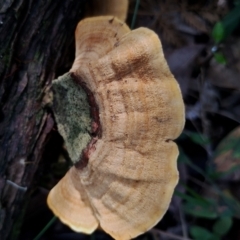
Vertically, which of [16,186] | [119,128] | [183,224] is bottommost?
[183,224]

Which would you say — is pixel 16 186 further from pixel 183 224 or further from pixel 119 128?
pixel 183 224

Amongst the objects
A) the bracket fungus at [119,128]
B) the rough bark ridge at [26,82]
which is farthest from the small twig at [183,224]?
the rough bark ridge at [26,82]

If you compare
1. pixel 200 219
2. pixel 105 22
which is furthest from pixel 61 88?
pixel 200 219

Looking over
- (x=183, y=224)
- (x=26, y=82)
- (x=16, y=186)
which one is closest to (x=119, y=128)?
(x=26, y=82)

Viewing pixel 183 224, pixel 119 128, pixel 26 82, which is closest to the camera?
pixel 119 128

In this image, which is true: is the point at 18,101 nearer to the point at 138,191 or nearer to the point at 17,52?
the point at 17,52

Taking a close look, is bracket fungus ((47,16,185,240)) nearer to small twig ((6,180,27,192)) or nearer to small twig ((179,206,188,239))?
small twig ((6,180,27,192))

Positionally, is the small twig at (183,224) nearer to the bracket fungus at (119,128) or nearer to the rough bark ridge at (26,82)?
the bracket fungus at (119,128)

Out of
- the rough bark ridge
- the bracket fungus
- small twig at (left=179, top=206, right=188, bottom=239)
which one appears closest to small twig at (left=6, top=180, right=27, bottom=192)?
the rough bark ridge
